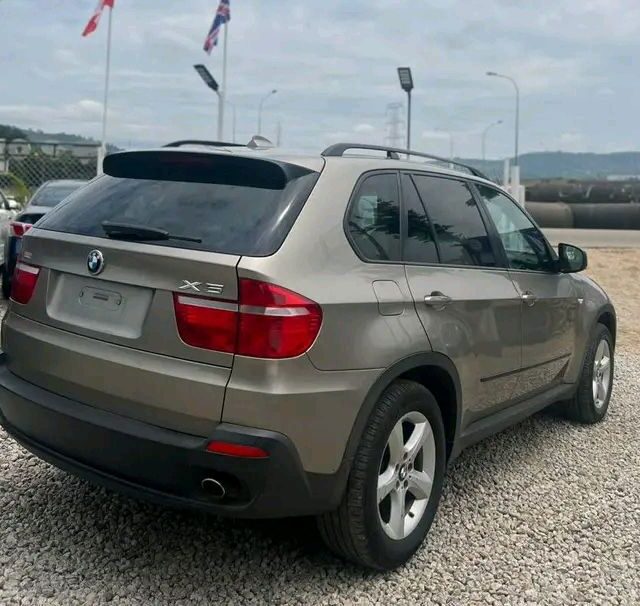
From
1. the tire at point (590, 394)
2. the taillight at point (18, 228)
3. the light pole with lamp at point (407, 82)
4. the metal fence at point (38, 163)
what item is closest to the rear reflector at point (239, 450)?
the tire at point (590, 394)

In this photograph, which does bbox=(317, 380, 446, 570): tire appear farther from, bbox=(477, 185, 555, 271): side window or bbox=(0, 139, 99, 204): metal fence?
bbox=(0, 139, 99, 204): metal fence

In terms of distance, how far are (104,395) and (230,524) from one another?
101 cm

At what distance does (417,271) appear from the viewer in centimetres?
319

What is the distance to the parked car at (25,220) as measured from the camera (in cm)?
786

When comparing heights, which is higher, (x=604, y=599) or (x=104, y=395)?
(x=104, y=395)

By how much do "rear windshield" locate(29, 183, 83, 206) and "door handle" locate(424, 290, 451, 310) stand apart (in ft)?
24.6

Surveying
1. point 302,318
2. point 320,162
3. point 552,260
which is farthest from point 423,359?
point 552,260

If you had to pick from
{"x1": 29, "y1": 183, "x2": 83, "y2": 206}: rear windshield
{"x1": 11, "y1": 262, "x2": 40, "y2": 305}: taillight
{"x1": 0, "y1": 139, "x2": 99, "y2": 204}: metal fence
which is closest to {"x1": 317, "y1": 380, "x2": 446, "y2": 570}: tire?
{"x1": 11, "y1": 262, "x2": 40, "y2": 305}: taillight

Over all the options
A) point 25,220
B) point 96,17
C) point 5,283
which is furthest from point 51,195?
point 96,17

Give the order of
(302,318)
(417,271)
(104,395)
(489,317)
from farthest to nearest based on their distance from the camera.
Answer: (489,317), (417,271), (104,395), (302,318)

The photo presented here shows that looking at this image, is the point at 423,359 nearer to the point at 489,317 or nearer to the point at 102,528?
the point at 489,317

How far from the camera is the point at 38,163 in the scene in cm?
2089

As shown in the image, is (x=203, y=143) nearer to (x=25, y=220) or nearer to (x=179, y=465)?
(x=179, y=465)

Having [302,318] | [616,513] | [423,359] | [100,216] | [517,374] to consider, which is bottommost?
[616,513]
